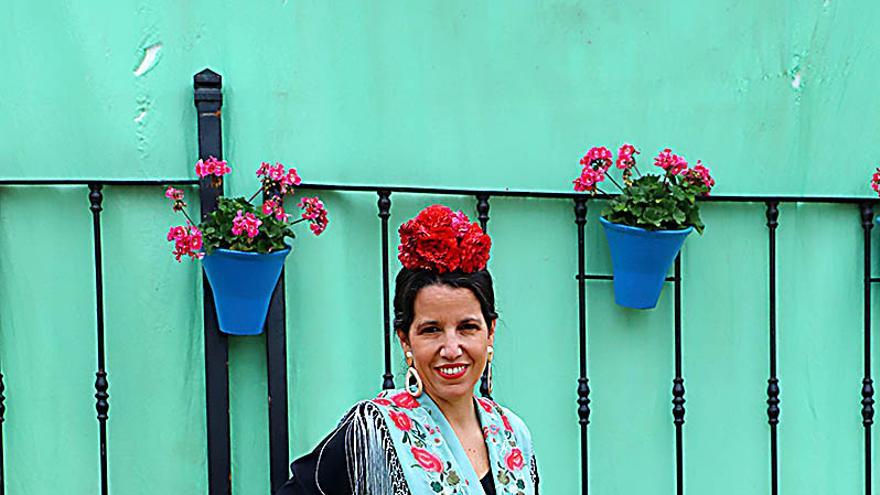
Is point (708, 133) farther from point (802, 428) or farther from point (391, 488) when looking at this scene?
point (391, 488)

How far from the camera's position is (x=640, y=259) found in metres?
3.43

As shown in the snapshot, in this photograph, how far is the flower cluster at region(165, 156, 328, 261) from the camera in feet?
10.6

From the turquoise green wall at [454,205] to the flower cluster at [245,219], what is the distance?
11 centimetres

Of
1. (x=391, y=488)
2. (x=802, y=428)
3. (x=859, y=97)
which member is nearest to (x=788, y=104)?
(x=859, y=97)

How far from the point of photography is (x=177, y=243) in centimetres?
325

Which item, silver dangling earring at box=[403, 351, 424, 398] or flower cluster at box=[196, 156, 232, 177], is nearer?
silver dangling earring at box=[403, 351, 424, 398]

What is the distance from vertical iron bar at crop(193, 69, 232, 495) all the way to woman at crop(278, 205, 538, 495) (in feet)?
3.09

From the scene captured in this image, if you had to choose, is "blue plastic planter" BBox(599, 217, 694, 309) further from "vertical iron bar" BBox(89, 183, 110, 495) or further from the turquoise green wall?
"vertical iron bar" BBox(89, 183, 110, 495)

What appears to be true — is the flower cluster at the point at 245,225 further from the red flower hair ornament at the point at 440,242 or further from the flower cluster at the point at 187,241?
the red flower hair ornament at the point at 440,242

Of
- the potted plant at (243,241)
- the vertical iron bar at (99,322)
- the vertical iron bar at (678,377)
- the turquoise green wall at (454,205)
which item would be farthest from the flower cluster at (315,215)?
the vertical iron bar at (678,377)

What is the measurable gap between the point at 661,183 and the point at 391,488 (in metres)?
1.25

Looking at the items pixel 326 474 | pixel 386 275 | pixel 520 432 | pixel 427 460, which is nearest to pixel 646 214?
pixel 386 275

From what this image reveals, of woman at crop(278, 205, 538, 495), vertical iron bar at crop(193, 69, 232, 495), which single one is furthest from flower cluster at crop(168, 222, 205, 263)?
woman at crop(278, 205, 538, 495)

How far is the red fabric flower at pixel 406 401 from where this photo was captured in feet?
8.35
